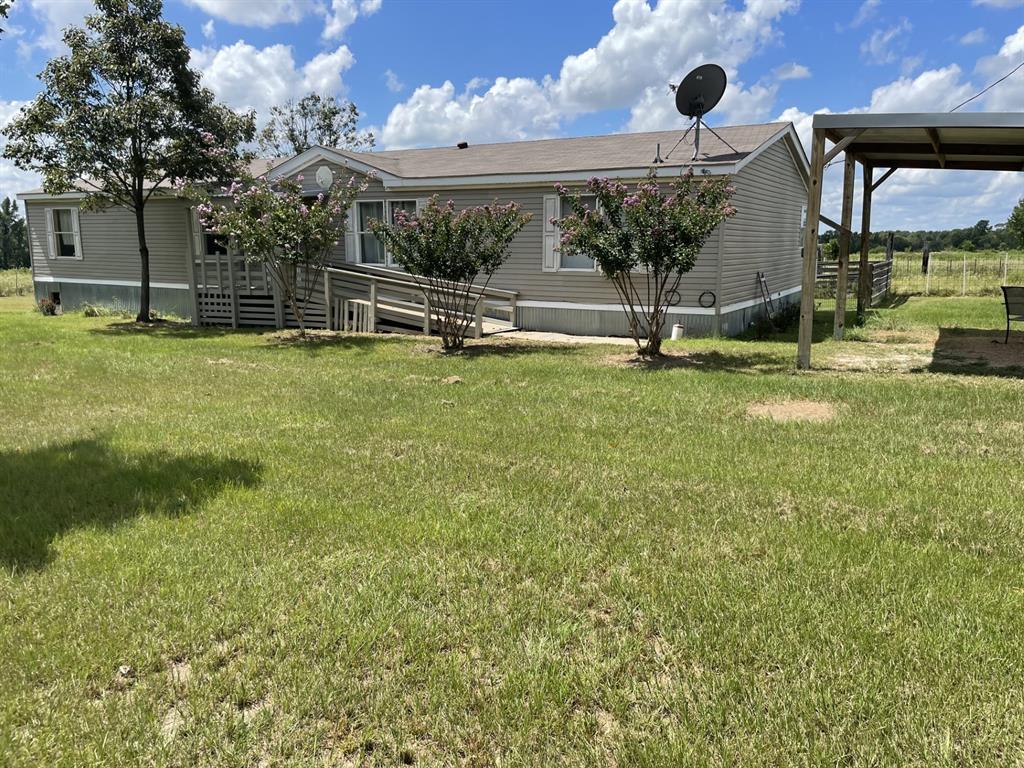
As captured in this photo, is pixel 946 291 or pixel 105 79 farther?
pixel 946 291

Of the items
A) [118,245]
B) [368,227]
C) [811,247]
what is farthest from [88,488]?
[118,245]

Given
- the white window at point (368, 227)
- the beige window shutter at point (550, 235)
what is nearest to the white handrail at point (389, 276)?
the white window at point (368, 227)

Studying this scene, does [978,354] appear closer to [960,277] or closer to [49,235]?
[960,277]

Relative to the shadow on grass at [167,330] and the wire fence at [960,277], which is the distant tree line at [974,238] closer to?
the wire fence at [960,277]

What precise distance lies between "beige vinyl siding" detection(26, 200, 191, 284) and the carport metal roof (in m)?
14.2

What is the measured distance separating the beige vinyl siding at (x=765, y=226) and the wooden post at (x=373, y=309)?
656cm

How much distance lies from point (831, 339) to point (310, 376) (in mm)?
8965

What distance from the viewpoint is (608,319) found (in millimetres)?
13219

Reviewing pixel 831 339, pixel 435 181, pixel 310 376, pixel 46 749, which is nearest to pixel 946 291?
pixel 831 339

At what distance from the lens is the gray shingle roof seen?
1252cm

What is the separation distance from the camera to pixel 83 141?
14.3m

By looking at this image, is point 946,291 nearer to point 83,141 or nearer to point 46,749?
point 83,141

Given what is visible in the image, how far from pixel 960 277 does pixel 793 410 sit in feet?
68.6

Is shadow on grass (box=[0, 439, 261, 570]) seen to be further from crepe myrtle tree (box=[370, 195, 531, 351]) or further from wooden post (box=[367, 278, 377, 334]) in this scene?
wooden post (box=[367, 278, 377, 334])
